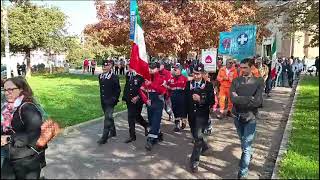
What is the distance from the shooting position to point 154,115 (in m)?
8.78

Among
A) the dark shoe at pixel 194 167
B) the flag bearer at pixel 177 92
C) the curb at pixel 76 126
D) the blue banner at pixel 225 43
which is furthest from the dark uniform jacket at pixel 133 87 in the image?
the blue banner at pixel 225 43

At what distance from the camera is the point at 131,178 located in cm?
677

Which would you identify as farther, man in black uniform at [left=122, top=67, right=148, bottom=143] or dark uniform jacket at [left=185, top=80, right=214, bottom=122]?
man in black uniform at [left=122, top=67, right=148, bottom=143]

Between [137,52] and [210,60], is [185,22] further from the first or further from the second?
[137,52]

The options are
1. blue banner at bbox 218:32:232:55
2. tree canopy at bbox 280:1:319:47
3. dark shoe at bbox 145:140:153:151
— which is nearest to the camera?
dark shoe at bbox 145:140:153:151

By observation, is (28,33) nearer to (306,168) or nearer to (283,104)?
(283,104)

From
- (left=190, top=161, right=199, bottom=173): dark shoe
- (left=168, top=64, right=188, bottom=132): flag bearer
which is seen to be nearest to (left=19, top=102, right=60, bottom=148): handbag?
(left=190, top=161, right=199, bottom=173): dark shoe


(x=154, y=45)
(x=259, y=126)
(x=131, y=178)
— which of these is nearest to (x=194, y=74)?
(x=131, y=178)

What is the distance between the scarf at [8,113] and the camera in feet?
16.6

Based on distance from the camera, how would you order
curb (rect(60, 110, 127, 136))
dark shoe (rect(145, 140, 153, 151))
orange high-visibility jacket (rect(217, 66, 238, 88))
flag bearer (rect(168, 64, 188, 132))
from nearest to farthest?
dark shoe (rect(145, 140, 153, 151)) < curb (rect(60, 110, 127, 136)) < flag bearer (rect(168, 64, 188, 132)) < orange high-visibility jacket (rect(217, 66, 238, 88))

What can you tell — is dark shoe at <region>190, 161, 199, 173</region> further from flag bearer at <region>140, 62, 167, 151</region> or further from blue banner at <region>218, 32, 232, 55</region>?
blue banner at <region>218, 32, 232, 55</region>

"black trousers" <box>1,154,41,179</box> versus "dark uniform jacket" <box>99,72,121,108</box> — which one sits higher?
"dark uniform jacket" <box>99,72,121,108</box>

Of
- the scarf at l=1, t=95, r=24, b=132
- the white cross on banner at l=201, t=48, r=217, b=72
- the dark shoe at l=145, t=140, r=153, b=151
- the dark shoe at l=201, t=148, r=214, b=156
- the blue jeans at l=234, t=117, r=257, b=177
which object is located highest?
the white cross on banner at l=201, t=48, r=217, b=72

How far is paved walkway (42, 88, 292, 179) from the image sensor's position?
23.2 ft
